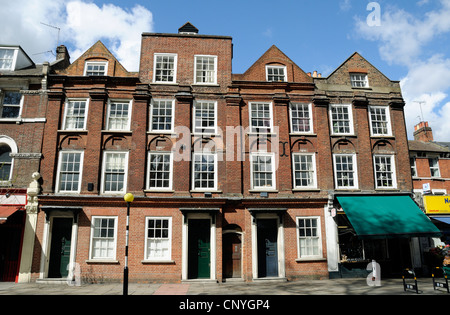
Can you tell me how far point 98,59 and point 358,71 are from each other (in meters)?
17.2

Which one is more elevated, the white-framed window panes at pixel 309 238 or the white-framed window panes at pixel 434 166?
the white-framed window panes at pixel 434 166

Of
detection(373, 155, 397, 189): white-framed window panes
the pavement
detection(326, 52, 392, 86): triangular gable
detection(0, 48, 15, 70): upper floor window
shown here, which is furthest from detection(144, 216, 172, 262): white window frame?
detection(326, 52, 392, 86): triangular gable

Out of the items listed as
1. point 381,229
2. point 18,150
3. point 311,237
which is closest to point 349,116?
point 381,229

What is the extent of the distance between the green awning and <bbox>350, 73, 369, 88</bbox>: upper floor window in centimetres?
762

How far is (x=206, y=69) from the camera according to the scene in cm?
1977

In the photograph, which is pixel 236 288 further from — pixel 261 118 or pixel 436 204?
pixel 436 204

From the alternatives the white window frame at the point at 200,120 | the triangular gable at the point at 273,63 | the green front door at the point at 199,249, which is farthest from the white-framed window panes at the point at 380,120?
the green front door at the point at 199,249

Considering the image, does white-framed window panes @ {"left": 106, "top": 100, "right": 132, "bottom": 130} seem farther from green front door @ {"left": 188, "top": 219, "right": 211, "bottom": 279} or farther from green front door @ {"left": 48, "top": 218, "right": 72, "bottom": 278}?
green front door @ {"left": 188, "top": 219, "right": 211, "bottom": 279}

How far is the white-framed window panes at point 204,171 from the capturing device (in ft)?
58.6

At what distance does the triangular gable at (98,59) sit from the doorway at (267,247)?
12707 millimetres

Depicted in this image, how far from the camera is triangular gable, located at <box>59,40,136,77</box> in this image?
19250 mm

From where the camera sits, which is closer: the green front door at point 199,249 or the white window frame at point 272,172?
the green front door at point 199,249

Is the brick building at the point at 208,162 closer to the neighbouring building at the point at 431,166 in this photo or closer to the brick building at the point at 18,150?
the brick building at the point at 18,150

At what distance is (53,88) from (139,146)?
659 centimetres
